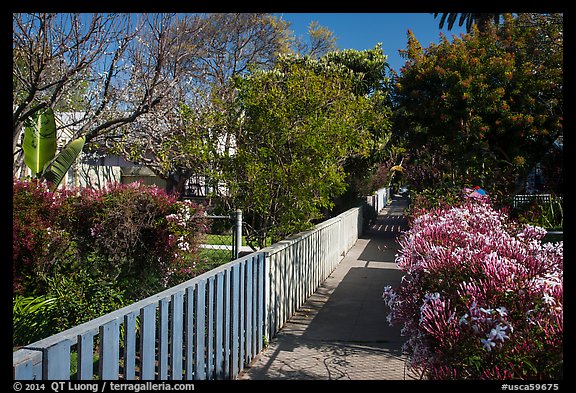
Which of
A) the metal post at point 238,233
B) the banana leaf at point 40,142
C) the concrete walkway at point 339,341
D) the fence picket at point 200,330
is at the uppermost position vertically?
the banana leaf at point 40,142

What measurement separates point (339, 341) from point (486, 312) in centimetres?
346

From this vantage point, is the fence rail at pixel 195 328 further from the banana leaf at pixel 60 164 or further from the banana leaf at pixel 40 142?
the banana leaf at pixel 40 142

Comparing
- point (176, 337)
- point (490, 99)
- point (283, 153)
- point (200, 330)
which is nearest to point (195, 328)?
point (200, 330)

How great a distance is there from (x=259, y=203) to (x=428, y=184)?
620 inches

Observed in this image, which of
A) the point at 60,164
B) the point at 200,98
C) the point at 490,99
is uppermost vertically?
the point at 200,98

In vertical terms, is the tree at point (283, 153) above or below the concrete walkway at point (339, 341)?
above

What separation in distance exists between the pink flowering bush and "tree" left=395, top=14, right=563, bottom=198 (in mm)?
12375

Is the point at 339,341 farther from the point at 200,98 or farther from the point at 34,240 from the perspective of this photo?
the point at 200,98

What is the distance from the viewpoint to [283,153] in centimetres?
858

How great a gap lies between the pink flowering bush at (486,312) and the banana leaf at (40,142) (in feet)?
30.3

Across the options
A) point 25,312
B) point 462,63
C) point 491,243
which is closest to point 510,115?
point 462,63

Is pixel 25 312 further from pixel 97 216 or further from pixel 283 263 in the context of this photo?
pixel 283 263

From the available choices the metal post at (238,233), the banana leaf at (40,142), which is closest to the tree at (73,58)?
the banana leaf at (40,142)

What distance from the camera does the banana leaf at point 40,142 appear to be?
10977mm
